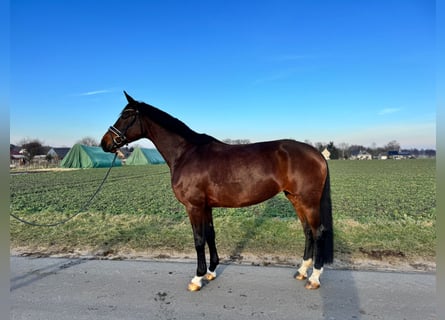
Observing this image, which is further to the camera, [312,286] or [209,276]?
[209,276]

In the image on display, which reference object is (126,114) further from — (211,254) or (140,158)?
(140,158)

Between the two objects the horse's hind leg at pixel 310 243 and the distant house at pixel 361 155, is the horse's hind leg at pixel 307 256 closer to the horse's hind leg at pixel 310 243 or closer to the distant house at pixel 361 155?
the horse's hind leg at pixel 310 243

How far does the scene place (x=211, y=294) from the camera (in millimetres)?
3369

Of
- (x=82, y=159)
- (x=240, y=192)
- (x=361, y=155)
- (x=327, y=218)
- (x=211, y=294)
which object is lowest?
(x=211, y=294)

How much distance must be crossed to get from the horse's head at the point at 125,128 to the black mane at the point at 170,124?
73mm

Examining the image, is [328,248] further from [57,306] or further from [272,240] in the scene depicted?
[57,306]

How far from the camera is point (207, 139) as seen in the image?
162 inches

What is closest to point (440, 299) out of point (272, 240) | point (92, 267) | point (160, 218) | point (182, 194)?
point (182, 194)

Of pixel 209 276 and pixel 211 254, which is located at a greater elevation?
pixel 211 254

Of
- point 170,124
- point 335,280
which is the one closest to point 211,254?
point 335,280

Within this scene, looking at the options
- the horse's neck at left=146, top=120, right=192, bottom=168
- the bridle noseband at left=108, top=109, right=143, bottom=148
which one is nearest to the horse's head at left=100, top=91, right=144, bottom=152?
the bridle noseband at left=108, top=109, right=143, bottom=148

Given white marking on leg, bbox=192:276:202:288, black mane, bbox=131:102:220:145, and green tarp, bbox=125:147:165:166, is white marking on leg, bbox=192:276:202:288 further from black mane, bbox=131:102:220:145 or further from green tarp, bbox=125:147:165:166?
green tarp, bbox=125:147:165:166

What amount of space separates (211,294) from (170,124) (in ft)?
7.77

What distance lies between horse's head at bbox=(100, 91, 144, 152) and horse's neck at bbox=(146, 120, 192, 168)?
19 centimetres
